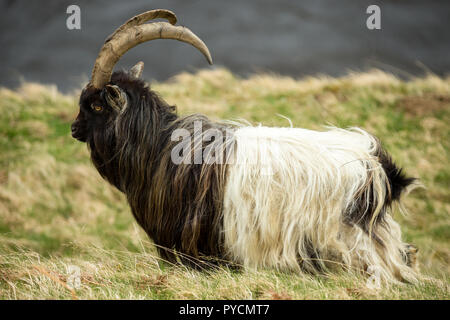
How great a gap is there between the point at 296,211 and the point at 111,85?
2290 mm

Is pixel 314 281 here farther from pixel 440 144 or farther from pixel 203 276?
pixel 440 144

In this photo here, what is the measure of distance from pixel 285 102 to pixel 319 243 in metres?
9.26

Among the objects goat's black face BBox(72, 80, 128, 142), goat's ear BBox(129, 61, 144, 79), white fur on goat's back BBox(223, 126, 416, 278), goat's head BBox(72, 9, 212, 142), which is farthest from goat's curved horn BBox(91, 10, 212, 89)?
white fur on goat's back BBox(223, 126, 416, 278)

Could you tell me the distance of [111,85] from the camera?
16.6 ft

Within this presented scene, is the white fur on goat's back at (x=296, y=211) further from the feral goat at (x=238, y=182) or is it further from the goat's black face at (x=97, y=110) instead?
the goat's black face at (x=97, y=110)

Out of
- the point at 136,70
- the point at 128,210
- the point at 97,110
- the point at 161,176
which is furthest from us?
the point at 128,210

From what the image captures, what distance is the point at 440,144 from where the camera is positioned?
11.5 meters

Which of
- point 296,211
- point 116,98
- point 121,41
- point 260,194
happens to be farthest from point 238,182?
point 121,41

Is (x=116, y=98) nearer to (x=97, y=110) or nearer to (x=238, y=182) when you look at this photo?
(x=97, y=110)

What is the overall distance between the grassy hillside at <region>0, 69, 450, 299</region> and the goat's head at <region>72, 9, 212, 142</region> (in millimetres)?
1366
